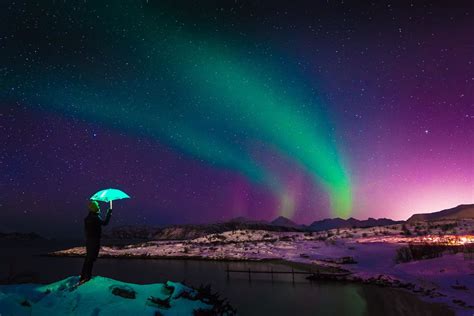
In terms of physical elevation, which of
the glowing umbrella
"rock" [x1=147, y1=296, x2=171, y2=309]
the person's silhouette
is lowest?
"rock" [x1=147, y1=296, x2=171, y2=309]

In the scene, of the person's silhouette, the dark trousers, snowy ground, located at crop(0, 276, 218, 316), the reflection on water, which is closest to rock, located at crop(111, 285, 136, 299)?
snowy ground, located at crop(0, 276, 218, 316)

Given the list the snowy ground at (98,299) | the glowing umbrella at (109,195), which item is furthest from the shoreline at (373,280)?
the glowing umbrella at (109,195)

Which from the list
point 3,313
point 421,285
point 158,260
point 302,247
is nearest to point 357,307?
point 421,285

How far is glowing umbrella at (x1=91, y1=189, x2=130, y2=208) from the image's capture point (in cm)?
1178

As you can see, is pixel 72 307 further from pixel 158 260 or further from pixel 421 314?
pixel 158 260

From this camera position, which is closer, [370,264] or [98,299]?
[98,299]

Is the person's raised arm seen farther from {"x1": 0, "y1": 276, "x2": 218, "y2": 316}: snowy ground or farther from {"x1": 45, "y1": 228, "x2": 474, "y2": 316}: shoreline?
{"x1": 45, "y1": 228, "x2": 474, "y2": 316}: shoreline

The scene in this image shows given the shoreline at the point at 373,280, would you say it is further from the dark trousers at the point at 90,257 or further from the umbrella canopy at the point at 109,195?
the dark trousers at the point at 90,257

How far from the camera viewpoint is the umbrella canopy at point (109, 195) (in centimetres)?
1178

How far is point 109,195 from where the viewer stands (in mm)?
11906

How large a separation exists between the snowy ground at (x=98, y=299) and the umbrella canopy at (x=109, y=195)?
2.54m

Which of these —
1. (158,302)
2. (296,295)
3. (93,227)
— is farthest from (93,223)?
(296,295)

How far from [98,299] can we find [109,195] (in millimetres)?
3389

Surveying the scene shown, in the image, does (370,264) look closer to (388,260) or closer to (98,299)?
(388,260)
